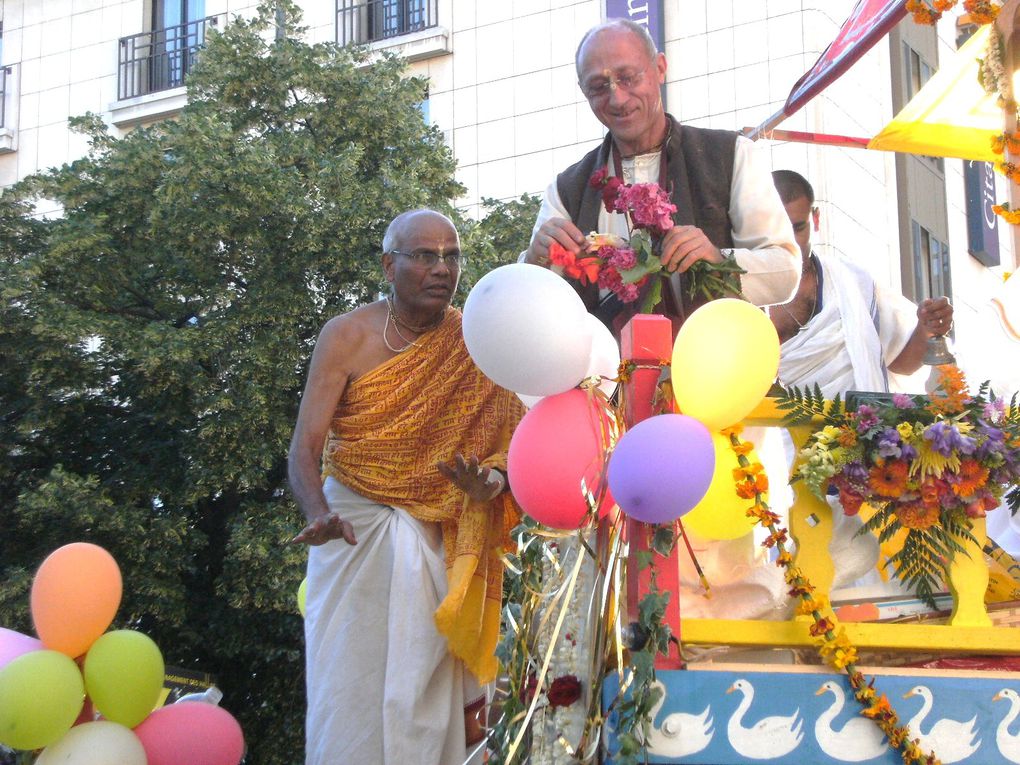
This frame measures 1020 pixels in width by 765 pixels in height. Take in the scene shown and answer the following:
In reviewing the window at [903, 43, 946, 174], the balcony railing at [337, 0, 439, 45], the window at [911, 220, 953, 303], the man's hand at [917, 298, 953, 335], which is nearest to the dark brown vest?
the man's hand at [917, 298, 953, 335]

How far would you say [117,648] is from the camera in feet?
18.2

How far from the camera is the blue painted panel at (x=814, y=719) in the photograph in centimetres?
365

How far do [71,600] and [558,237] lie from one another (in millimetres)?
2604

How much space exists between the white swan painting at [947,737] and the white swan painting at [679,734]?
1.74ft

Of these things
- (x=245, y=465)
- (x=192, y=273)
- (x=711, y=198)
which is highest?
(x=192, y=273)

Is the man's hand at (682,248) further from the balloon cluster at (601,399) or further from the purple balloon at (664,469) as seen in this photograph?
the purple balloon at (664,469)

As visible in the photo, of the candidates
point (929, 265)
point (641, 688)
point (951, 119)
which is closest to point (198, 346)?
point (951, 119)

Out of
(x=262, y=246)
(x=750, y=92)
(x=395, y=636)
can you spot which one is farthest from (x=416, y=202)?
(x=395, y=636)

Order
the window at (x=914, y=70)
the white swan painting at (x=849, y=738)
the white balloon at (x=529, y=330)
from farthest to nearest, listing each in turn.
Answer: the window at (x=914, y=70), the white balloon at (x=529, y=330), the white swan painting at (x=849, y=738)

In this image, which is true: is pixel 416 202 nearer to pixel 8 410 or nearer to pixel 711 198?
pixel 8 410

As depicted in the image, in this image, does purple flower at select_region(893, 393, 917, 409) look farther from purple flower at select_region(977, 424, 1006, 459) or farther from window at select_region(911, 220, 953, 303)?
window at select_region(911, 220, 953, 303)

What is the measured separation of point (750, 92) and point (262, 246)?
7.99 m

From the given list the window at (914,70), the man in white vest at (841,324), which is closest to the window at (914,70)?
the window at (914,70)

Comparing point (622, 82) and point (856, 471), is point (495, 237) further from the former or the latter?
point (856, 471)
